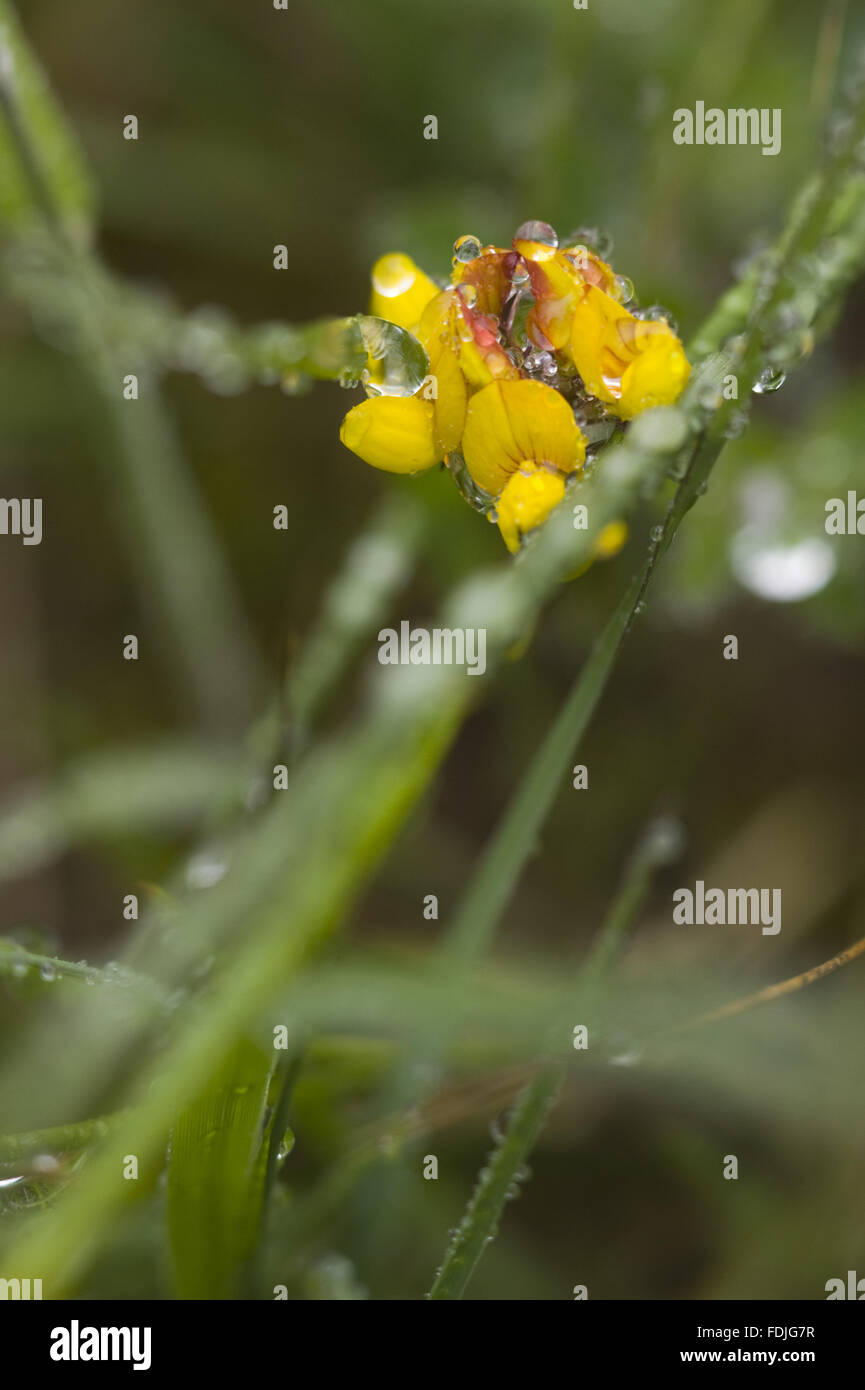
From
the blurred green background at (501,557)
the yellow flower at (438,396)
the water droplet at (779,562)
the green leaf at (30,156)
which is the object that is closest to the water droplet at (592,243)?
the yellow flower at (438,396)

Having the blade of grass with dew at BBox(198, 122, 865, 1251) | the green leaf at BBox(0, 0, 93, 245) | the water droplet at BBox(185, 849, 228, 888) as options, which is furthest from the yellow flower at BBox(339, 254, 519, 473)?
the green leaf at BBox(0, 0, 93, 245)

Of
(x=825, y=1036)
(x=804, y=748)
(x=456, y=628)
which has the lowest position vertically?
(x=825, y=1036)

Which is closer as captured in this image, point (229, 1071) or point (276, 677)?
point (229, 1071)

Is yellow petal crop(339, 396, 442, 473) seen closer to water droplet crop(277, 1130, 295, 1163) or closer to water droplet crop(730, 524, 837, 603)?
water droplet crop(277, 1130, 295, 1163)

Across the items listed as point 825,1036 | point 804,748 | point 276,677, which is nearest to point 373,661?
point 276,677

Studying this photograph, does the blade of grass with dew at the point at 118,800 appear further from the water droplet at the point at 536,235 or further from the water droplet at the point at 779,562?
the water droplet at the point at 536,235

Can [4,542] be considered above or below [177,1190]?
above

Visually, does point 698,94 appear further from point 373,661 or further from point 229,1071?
point 229,1071
